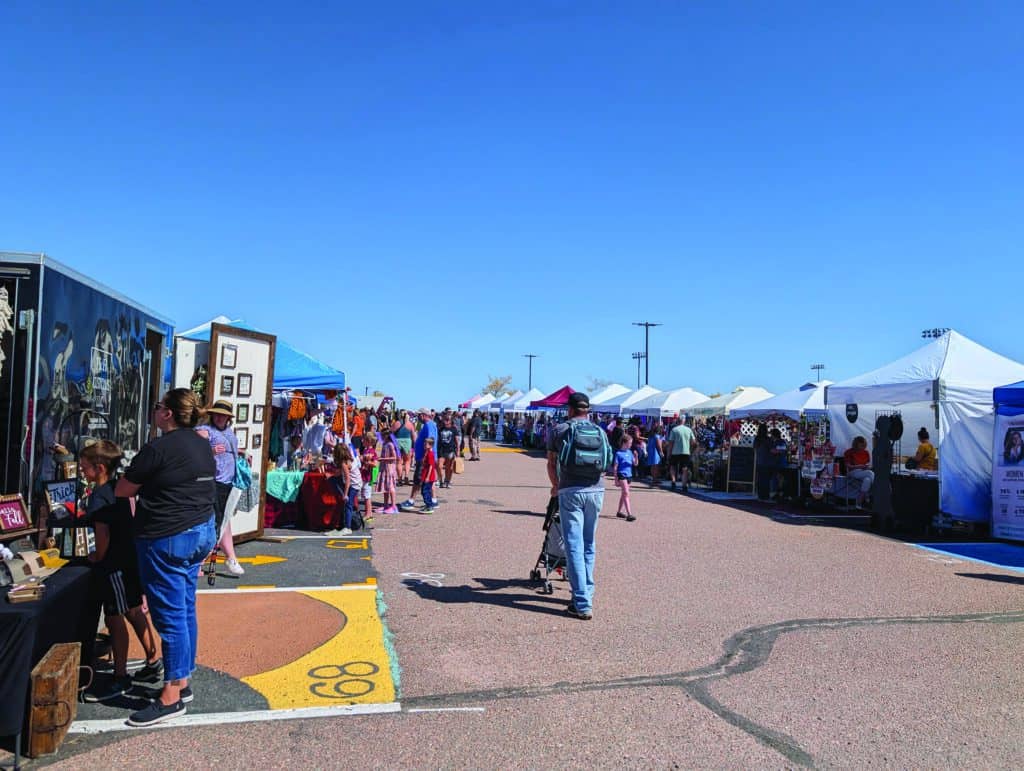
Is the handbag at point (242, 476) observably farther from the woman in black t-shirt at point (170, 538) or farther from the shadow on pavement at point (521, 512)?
the shadow on pavement at point (521, 512)

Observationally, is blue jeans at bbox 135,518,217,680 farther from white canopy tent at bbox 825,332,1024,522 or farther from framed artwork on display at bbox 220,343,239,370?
white canopy tent at bbox 825,332,1024,522

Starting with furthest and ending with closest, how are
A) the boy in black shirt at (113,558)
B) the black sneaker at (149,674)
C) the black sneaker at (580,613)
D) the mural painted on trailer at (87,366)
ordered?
the black sneaker at (580,613)
the mural painted on trailer at (87,366)
the black sneaker at (149,674)
the boy in black shirt at (113,558)

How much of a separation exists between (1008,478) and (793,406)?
9.72 meters

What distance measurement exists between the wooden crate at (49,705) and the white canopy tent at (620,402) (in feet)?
96.0

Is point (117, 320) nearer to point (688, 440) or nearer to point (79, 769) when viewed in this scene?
point (79, 769)

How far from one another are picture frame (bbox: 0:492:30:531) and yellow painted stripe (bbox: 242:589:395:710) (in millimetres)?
1957

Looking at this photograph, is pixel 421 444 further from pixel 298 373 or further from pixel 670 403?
pixel 670 403

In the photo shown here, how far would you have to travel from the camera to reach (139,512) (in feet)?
13.3

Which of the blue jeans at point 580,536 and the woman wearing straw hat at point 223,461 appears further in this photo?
the woman wearing straw hat at point 223,461

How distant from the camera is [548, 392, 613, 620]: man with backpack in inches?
249

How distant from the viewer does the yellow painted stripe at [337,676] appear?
4426mm

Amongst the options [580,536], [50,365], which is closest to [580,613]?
[580,536]

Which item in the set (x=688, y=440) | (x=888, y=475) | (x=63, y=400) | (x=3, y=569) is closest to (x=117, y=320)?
(x=63, y=400)

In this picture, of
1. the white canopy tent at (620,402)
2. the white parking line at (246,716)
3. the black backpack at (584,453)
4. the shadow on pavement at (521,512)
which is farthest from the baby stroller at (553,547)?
the white canopy tent at (620,402)
